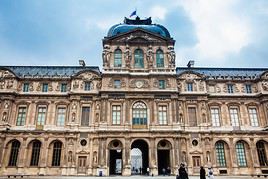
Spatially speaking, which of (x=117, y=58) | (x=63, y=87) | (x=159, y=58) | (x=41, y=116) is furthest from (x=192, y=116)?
(x=41, y=116)

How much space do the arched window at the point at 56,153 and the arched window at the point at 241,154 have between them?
28124 mm

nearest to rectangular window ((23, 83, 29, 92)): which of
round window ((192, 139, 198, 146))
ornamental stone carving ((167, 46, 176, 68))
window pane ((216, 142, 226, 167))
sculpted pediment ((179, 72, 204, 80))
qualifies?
ornamental stone carving ((167, 46, 176, 68))

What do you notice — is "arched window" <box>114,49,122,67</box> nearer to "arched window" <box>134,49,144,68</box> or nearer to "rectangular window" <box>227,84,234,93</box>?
"arched window" <box>134,49,144,68</box>

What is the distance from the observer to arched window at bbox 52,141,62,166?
1467 inches

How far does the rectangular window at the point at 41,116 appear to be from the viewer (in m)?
39.2

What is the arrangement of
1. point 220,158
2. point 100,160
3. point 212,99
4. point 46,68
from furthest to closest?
1. point 46,68
2. point 212,99
3. point 220,158
4. point 100,160

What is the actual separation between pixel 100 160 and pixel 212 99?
2106 centimetres

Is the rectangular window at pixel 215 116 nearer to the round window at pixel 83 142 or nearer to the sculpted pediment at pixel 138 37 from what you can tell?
the sculpted pediment at pixel 138 37

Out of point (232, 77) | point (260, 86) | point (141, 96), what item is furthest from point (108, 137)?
point (260, 86)

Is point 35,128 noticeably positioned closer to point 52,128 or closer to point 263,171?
point 52,128

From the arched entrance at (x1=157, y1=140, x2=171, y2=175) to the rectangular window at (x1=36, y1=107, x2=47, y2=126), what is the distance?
19014 millimetres

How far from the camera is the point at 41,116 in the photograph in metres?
39.5

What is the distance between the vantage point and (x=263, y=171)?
37.5 metres

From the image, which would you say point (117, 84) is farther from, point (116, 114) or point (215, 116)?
point (215, 116)
